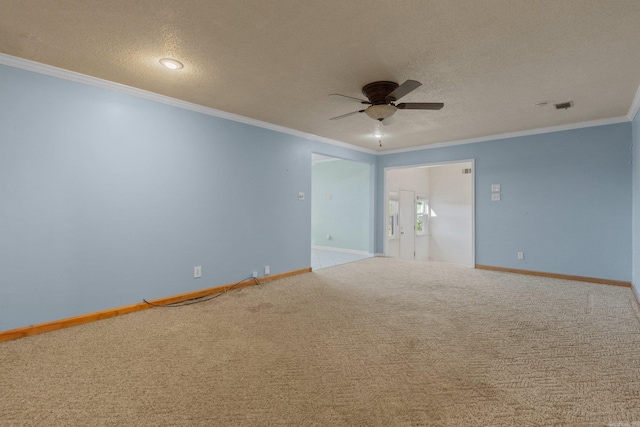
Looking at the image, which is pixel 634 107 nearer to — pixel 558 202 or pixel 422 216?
pixel 558 202

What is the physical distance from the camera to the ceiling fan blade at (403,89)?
103 inches

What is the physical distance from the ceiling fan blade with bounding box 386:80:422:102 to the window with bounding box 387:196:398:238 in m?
4.74

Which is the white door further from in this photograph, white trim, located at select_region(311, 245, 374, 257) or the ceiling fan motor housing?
the ceiling fan motor housing

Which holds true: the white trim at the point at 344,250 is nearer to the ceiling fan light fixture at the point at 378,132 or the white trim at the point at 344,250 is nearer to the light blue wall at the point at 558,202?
the light blue wall at the point at 558,202

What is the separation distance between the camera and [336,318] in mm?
3148

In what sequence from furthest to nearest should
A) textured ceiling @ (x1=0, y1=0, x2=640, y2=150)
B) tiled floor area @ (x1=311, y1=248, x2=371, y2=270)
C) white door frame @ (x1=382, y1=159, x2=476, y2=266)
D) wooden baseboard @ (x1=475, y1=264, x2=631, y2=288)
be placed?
tiled floor area @ (x1=311, y1=248, x2=371, y2=270)
white door frame @ (x1=382, y1=159, x2=476, y2=266)
wooden baseboard @ (x1=475, y1=264, x2=631, y2=288)
textured ceiling @ (x1=0, y1=0, x2=640, y2=150)

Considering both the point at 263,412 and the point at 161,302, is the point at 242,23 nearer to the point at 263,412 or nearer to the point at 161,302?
the point at 263,412

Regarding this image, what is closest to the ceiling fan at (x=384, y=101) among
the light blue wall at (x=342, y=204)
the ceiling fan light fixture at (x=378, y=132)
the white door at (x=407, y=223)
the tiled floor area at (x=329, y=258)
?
the ceiling fan light fixture at (x=378, y=132)

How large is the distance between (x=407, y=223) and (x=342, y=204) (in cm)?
199

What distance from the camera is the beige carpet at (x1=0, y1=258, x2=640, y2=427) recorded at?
1.67 meters

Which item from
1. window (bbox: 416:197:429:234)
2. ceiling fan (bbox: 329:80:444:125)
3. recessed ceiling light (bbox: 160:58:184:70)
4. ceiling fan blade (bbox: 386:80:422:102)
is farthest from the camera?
window (bbox: 416:197:429:234)

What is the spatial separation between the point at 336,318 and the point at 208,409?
65.6 inches

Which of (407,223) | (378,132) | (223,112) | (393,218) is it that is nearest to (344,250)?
(393,218)

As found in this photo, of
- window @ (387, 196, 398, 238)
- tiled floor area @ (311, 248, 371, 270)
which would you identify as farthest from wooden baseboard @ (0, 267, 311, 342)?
window @ (387, 196, 398, 238)
